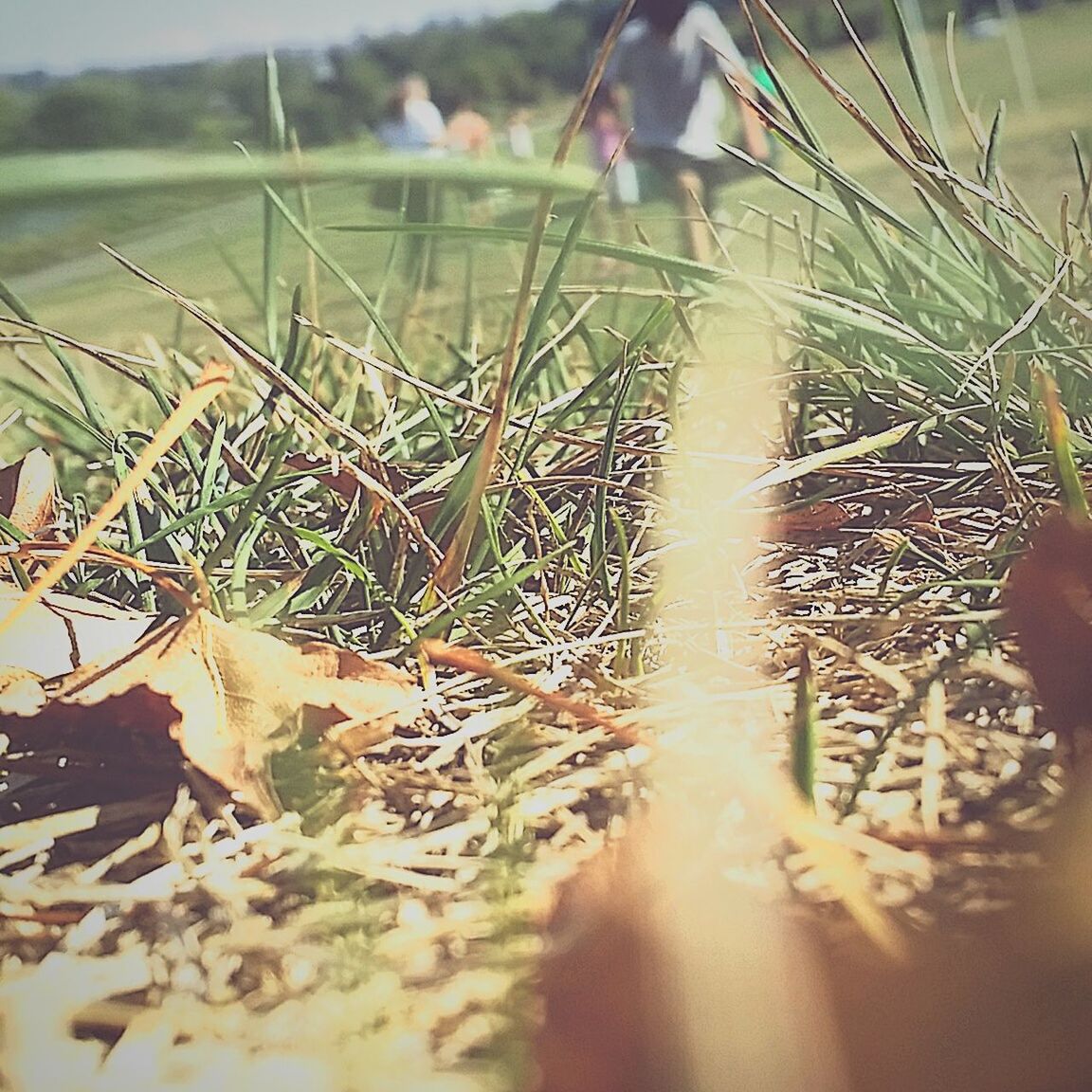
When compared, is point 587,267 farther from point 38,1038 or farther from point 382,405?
point 38,1038

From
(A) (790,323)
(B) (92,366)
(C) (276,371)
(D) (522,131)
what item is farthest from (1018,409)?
(D) (522,131)

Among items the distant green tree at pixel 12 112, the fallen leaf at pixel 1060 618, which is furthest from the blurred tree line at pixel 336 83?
the fallen leaf at pixel 1060 618

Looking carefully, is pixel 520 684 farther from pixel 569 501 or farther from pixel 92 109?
pixel 92 109

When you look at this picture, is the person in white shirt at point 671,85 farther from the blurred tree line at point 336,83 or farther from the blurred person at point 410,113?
the blurred person at point 410,113

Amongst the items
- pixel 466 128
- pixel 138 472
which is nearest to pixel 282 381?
pixel 138 472

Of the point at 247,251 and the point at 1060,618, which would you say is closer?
the point at 1060,618

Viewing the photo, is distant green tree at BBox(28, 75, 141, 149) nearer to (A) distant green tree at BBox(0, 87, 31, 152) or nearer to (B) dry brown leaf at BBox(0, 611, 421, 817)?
(A) distant green tree at BBox(0, 87, 31, 152)

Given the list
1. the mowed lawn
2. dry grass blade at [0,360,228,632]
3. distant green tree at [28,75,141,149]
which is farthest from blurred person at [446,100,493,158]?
dry grass blade at [0,360,228,632]
